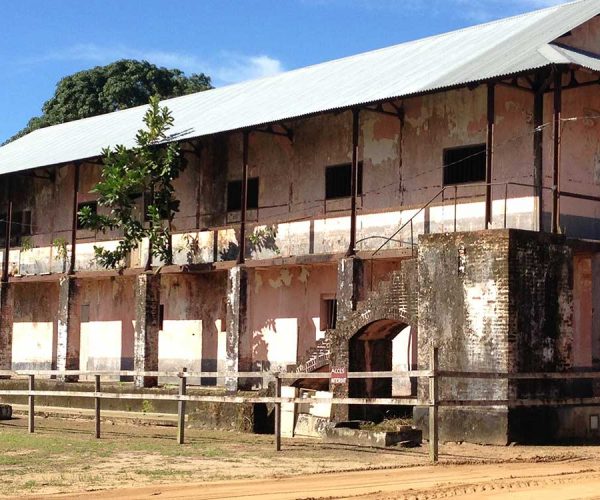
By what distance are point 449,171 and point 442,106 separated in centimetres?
138

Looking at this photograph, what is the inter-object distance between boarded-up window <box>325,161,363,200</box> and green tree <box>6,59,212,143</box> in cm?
2753

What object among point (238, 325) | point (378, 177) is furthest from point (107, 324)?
point (378, 177)

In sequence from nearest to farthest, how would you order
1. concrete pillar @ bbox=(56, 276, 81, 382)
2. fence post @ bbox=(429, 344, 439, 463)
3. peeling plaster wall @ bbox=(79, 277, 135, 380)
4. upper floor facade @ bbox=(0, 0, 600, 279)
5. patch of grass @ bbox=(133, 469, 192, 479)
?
patch of grass @ bbox=(133, 469, 192, 479) → fence post @ bbox=(429, 344, 439, 463) → upper floor facade @ bbox=(0, 0, 600, 279) → concrete pillar @ bbox=(56, 276, 81, 382) → peeling plaster wall @ bbox=(79, 277, 135, 380)

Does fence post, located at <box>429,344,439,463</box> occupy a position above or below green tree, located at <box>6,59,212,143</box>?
below

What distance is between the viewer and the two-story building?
19422 millimetres

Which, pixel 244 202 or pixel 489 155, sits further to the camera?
pixel 244 202

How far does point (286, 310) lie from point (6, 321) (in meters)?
10.1

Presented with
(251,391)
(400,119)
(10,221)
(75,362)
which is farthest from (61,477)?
(10,221)

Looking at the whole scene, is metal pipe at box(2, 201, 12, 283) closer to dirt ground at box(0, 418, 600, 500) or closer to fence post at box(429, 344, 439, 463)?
dirt ground at box(0, 418, 600, 500)

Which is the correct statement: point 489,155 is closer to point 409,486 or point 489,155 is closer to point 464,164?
point 464,164

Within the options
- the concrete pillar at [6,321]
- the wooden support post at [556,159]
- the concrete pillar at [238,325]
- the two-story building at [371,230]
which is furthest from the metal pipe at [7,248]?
the wooden support post at [556,159]

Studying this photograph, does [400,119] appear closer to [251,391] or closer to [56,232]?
[251,391]

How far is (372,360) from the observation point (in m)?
22.9

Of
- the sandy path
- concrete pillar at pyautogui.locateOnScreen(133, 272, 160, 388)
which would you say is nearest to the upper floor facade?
concrete pillar at pyautogui.locateOnScreen(133, 272, 160, 388)
